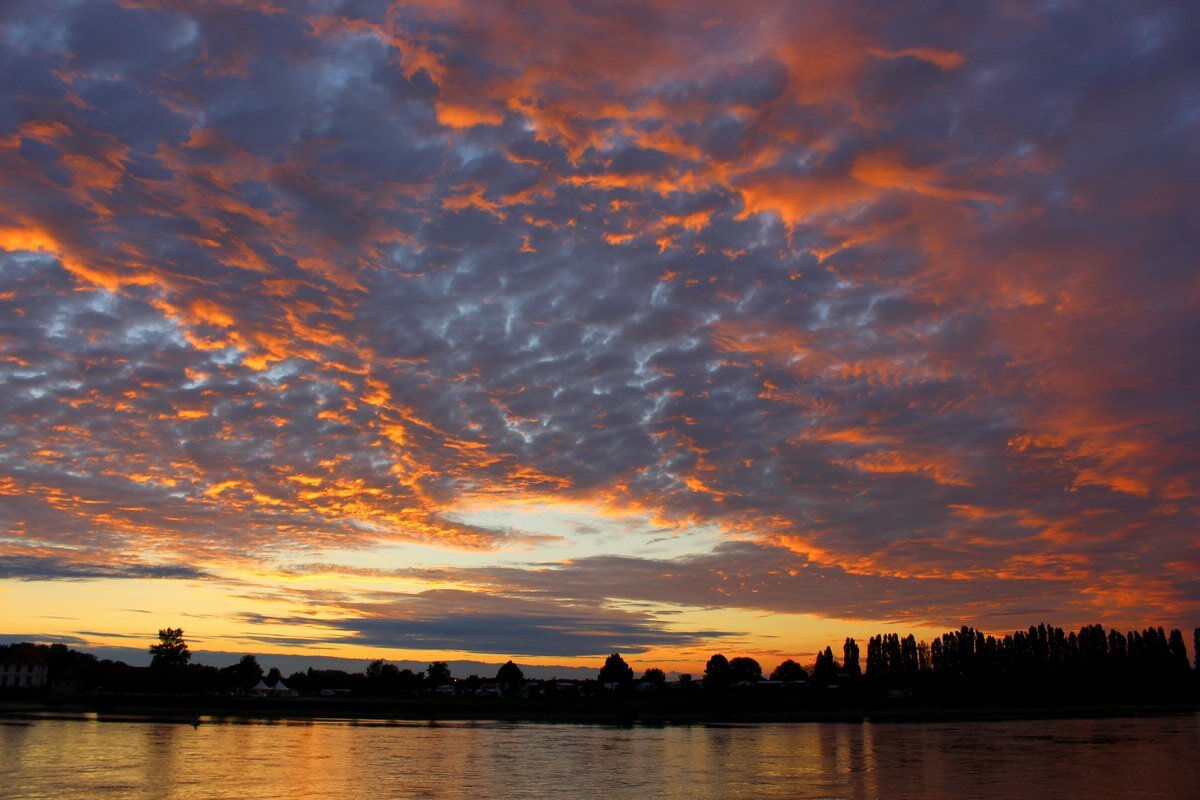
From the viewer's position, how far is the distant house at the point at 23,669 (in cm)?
16175

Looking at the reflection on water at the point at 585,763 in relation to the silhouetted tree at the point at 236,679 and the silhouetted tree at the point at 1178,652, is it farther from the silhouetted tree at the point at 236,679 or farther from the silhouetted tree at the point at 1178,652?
the silhouetted tree at the point at 1178,652

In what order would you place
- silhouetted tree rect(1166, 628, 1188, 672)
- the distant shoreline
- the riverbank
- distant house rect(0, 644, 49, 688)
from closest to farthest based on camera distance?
1. the distant shoreline
2. the riverbank
3. distant house rect(0, 644, 49, 688)
4. silhouetted tree rect(1166, 628, 1188, 672)

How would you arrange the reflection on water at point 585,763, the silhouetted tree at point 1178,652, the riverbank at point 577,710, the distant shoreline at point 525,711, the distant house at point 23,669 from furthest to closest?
the silhouetted tree at point 1178,652 < the distant house at point 23,669 < the riverbank at point 577,710 < the distant shoreline at point 525,711 < the reflection on water at point 585,763

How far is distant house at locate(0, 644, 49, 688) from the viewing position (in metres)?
162

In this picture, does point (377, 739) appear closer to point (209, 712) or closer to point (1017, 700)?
point (209, 712)

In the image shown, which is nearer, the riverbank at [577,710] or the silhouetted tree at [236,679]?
the riverbank at [577,710]

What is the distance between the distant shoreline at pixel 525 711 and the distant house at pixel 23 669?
3619 cm

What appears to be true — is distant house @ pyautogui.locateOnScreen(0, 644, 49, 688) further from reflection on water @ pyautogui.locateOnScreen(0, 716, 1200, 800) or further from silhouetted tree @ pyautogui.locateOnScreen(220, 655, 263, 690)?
reflection on water @ pyautogui.locateOnScreen(0, 716, 1200, 800)

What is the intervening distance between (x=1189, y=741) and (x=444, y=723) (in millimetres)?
86506

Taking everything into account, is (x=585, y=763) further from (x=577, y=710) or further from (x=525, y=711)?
(x=577, y=710)

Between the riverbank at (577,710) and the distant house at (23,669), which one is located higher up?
the distant house at (23,669)

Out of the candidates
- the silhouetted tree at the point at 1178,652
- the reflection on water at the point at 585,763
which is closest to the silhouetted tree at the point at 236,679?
the reflection on water at the point at 585,763

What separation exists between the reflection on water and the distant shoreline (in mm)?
27968

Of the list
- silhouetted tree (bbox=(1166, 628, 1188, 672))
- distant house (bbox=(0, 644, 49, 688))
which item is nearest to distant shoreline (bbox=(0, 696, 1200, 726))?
silhouetted tree (bbox=(1166, 628, 1188, 672))
